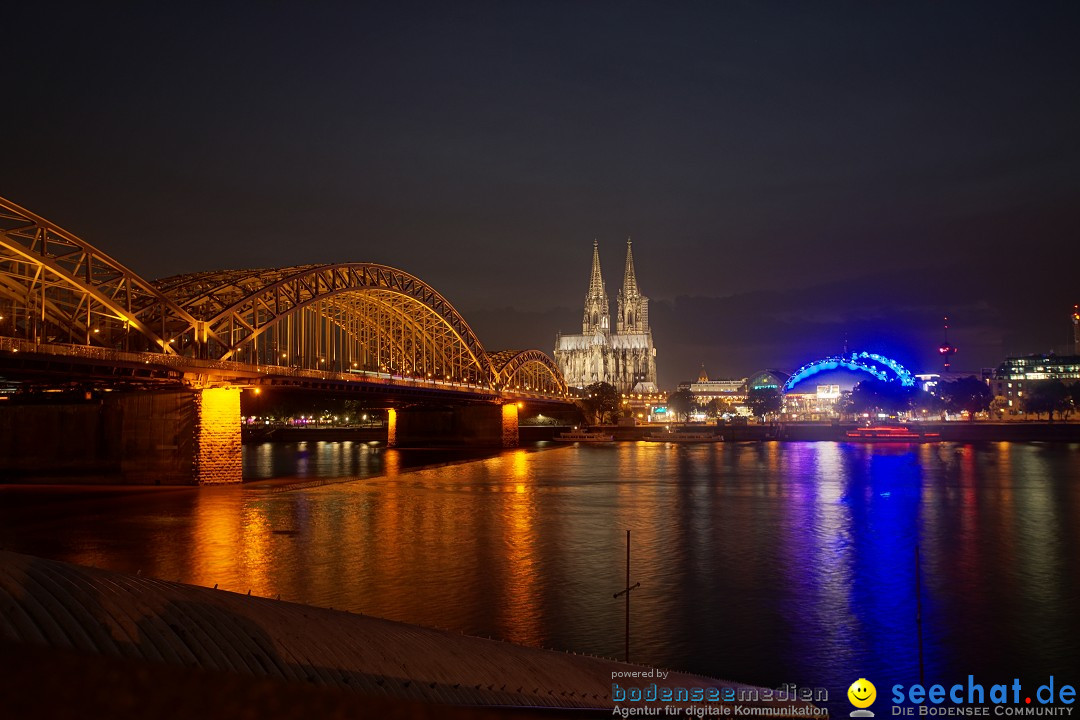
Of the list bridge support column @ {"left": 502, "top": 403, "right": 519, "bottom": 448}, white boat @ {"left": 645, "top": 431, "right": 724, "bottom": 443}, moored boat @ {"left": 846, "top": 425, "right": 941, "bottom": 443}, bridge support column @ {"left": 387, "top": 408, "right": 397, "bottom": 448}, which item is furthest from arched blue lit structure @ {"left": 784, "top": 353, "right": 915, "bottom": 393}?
bridge support column @ {"left": 387, "top": 408, "right": 397, "bottom": 448}

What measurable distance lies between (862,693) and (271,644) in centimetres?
1132

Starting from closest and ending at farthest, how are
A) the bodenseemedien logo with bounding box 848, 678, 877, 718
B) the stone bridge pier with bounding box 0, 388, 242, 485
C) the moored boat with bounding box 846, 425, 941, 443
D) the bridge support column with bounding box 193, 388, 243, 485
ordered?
the bodenseemedien logo with bounding box 848, 678, 877, 718 → the stone bridge pier with bounding box 0, 388, 242, 485 → the bridge support column with bounding box 193, 388, 243, 485 → the moored boat with bounding box 846, 425, 941, 443

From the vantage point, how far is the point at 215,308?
2313 inches

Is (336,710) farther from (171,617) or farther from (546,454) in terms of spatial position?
(546,454)

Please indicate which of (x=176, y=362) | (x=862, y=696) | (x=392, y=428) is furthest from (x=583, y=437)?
(x=862, y=696)

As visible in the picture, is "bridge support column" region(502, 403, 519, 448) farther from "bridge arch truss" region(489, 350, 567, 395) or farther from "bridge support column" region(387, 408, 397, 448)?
"bridge support column" region(387, 408, 397, 448)

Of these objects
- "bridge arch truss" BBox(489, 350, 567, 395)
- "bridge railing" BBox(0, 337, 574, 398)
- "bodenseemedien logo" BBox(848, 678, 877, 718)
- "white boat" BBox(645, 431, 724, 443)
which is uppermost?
"bridge arch truss" BBox(489, 350, 567, 395)

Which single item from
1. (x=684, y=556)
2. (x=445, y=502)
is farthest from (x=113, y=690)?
(x=445, y=502)

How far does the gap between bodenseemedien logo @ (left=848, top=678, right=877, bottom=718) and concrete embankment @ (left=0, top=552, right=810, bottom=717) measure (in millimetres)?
2879

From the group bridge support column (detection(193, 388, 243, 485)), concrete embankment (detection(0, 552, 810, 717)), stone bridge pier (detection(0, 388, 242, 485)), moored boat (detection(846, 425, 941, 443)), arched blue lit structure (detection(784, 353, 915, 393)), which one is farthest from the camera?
arched blue lit structure (detection(784, 353, 915, 393))

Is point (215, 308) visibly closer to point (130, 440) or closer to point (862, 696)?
point (130, 440)

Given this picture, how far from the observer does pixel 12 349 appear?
37.5 m

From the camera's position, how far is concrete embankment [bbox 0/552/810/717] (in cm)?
732

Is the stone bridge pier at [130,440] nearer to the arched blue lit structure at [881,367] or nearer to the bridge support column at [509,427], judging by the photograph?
the bridge support column at [509,427]
